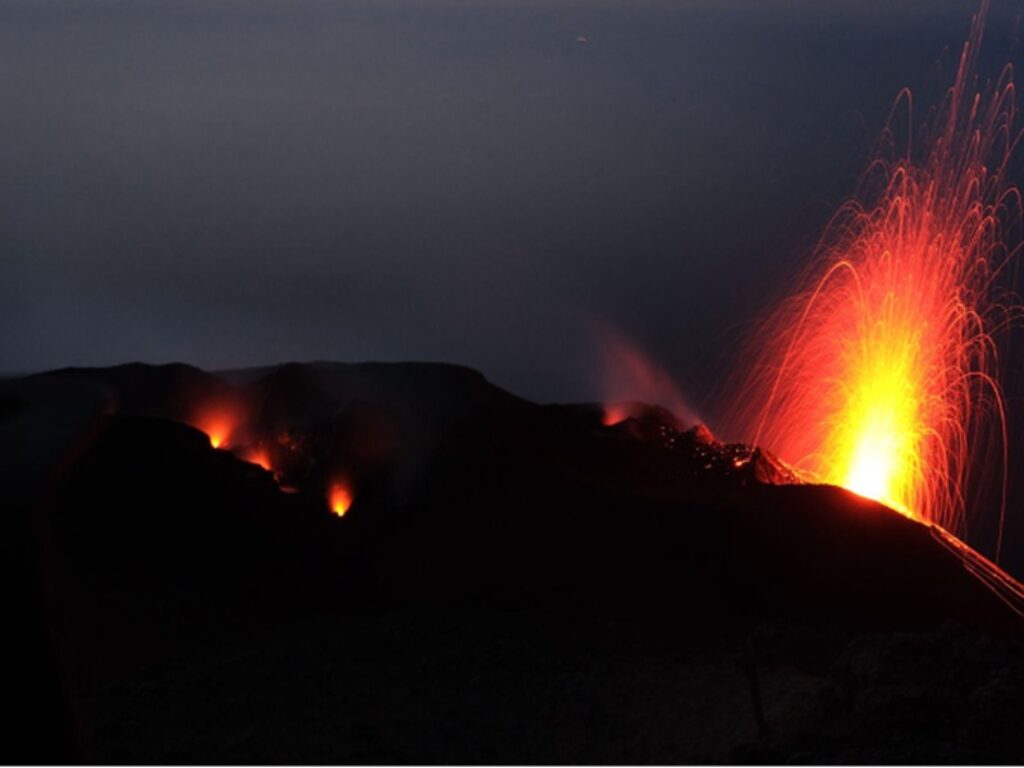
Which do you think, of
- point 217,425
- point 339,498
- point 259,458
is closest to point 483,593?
point 339,498

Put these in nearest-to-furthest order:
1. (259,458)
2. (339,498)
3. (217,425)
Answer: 1. (339,498)
2. (259,458)
3. (217,425)

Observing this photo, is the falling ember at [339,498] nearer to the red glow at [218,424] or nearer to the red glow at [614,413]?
the red glow at [218,424]

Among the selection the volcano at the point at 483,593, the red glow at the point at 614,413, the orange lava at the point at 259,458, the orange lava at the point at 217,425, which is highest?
the red glow at the point at 614,413

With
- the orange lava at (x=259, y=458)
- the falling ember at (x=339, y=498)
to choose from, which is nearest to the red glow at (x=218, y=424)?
the orange lava at (x=259, y=458)

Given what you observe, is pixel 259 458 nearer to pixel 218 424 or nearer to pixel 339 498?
pixel 339 498

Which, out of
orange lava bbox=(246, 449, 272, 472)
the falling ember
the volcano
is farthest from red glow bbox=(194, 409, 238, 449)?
the falling ember

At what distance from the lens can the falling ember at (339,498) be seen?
80.4ft

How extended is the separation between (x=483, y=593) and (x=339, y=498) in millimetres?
5179

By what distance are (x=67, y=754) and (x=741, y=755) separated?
8.74m

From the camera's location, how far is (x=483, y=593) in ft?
67.9

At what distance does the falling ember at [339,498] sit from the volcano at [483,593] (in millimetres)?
55

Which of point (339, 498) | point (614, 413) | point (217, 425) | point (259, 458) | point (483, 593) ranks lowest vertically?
point (483, 593)

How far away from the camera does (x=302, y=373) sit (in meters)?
29.6

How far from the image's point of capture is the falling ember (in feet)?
80.4
